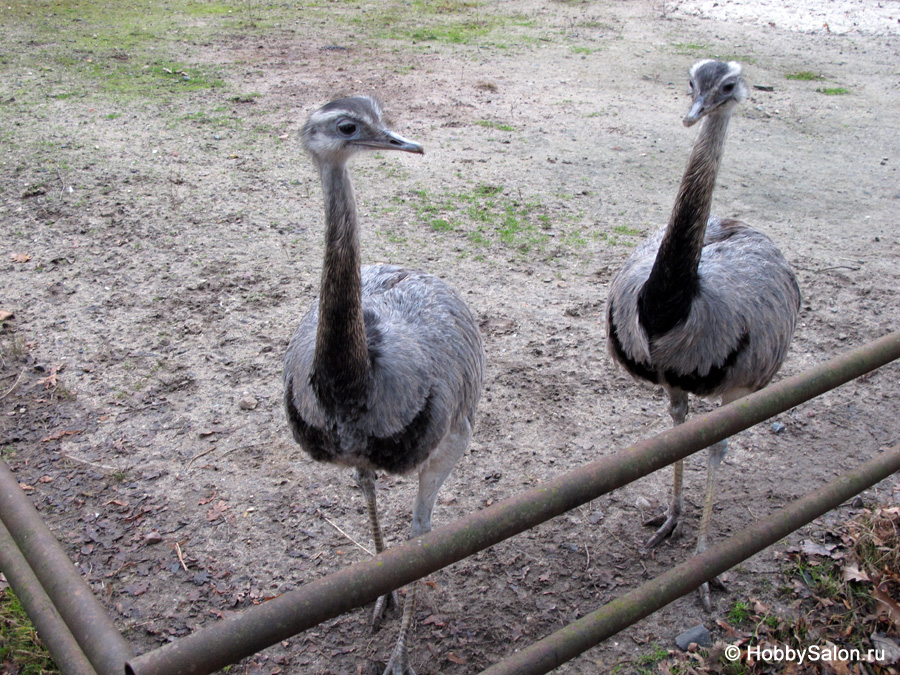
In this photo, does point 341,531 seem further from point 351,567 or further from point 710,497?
point 351,567

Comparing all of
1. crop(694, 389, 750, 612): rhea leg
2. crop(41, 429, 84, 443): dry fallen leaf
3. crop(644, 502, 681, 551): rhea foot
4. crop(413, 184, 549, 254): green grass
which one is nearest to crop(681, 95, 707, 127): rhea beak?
crop(694, 389, 750, 612): rhea leg

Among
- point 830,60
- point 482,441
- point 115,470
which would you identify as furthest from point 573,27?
point 115,470

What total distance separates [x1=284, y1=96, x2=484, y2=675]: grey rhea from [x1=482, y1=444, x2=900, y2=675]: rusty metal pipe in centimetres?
100

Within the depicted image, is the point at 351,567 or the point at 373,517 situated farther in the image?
the point at 373,517

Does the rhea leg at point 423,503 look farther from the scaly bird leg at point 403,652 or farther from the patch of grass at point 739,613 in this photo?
the patch of grass at point 739,613

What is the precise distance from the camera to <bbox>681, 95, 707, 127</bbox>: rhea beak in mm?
3016

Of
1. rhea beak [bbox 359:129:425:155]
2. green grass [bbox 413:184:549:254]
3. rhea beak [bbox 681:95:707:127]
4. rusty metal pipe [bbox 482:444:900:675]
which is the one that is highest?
rhea beak [bbox 681:95:707:127]

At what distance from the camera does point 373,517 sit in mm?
3070

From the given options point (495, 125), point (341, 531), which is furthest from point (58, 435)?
point (495, 125)

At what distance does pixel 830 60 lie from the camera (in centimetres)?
1081

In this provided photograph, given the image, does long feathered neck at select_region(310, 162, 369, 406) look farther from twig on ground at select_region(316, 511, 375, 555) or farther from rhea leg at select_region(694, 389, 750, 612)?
rhea leg at select_region(694, 389, 750, 612)

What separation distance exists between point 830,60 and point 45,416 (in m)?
11.5

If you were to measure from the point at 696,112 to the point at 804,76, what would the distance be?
8398 millimetres

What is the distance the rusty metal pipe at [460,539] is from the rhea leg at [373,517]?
4.82 feet
